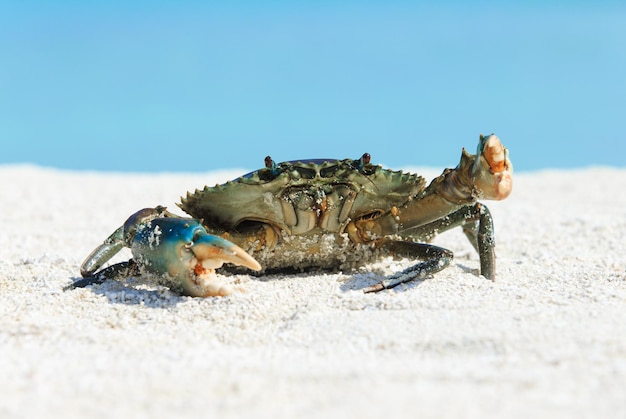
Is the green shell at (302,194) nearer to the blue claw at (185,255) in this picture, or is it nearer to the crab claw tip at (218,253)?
the blue claw at (185,255)

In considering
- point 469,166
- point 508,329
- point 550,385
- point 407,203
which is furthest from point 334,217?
point 550,385

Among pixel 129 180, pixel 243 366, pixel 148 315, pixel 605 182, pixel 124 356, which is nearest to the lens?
pixel 243 366

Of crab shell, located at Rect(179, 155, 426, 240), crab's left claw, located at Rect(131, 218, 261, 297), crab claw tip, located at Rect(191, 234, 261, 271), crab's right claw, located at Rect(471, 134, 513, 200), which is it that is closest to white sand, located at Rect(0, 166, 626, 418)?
crab's left claw, located at Rect(131, 218, 261, 297)

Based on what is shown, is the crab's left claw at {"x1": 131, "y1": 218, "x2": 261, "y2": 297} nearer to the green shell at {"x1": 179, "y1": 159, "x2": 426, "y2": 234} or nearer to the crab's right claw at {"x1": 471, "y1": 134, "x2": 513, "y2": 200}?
the green shell at {"x1": 179, "y1": 159, "x2": 426, "y2": 234}

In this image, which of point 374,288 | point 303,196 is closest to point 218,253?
point 303,196

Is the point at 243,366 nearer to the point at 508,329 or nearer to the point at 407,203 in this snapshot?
the point at 508,329

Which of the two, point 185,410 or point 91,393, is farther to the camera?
point 91,393

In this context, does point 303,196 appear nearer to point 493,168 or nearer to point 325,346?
point 493,168

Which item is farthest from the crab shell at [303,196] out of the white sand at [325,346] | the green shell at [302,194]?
the white sand at [325,346]
